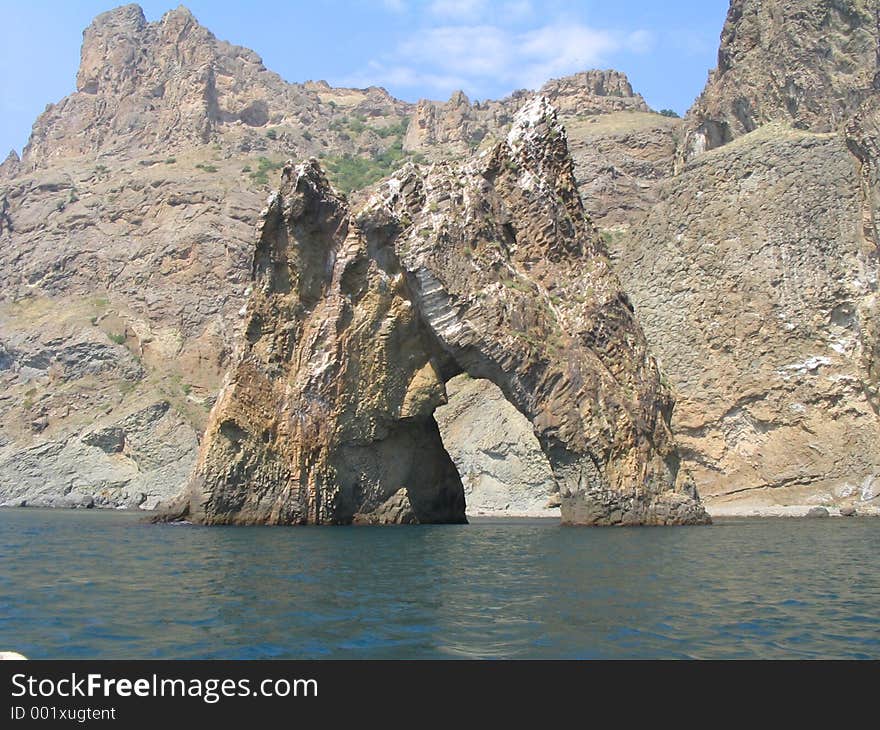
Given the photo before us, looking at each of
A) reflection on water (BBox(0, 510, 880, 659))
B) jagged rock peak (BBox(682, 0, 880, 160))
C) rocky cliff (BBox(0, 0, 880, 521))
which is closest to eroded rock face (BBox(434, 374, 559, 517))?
rocky cliff (BBox(0, 0, 880, 521))

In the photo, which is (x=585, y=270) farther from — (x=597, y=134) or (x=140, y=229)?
(x=140, y=229)

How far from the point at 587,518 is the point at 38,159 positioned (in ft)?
374

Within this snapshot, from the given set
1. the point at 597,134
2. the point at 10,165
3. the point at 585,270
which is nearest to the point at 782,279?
the point at 585,270

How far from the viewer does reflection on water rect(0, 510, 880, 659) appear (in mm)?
11945

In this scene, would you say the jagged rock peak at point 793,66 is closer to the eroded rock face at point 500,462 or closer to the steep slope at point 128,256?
the eroded rock face at point 500,462

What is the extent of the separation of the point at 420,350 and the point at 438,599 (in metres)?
25.9

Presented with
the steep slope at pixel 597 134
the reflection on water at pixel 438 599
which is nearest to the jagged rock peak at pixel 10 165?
the steep slope at pixel 597 134

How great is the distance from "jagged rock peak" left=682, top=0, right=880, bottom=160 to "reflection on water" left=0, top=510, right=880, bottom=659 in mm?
47306

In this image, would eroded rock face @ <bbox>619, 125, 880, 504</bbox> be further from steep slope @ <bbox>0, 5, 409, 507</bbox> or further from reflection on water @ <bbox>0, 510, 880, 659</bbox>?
steep slope @ <bbox>0, 5, 409, 507</bbox>

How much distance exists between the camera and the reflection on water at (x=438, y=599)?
39.2 feet

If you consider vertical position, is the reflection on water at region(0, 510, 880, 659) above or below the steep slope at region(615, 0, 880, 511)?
below

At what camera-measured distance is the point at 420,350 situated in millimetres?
41656

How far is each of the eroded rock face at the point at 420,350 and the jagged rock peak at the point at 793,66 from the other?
114 feet

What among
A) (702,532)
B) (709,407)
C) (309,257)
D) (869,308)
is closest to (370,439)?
(309,257)
